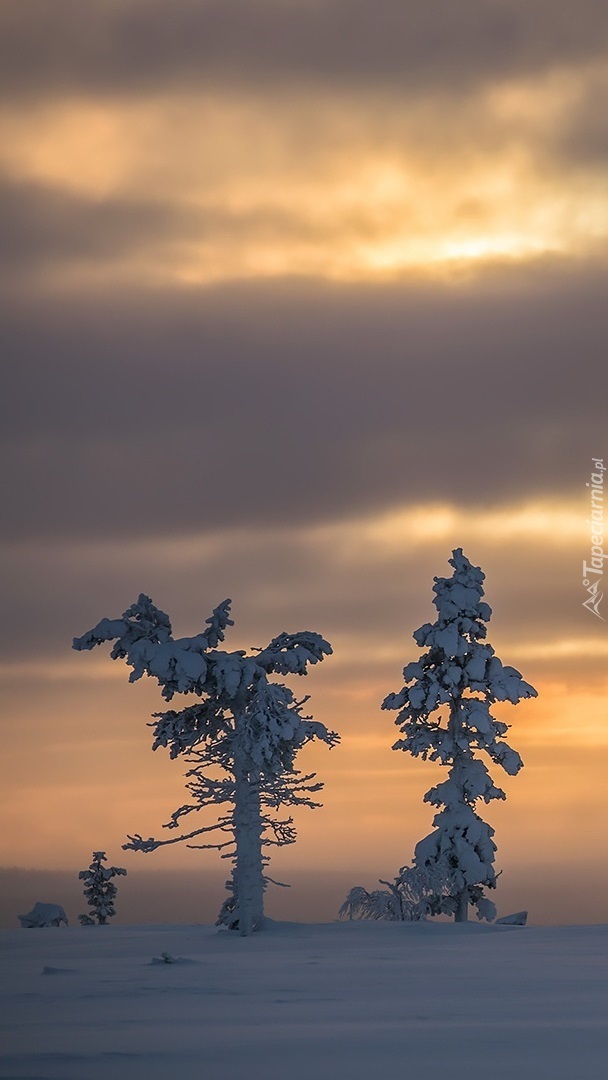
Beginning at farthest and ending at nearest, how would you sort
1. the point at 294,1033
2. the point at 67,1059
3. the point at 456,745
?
the point at 456,745 → the point at 294,1033 → the point at 67,1059

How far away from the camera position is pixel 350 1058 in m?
10.4

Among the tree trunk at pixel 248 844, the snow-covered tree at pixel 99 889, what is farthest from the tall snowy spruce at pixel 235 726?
the snow-covered tree at pixel 99 889

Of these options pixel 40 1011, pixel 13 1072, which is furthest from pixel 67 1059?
pixel 40 1011

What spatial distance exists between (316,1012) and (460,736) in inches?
969

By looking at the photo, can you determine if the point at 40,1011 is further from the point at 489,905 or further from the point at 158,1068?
the point at 489,905

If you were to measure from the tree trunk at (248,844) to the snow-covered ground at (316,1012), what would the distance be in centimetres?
710

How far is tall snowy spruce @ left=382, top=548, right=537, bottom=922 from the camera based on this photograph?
37625 mm

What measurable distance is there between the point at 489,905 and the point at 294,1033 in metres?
27.3

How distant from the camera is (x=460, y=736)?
3797 centimetres

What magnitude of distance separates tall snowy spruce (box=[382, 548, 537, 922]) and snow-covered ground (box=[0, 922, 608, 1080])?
38.8 feet

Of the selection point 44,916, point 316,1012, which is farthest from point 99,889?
point 316,1012

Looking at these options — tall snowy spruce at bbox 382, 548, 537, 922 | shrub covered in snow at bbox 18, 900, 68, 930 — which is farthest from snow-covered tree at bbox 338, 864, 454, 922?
shrub covered in snow at bbox 18, 900, 68, 930

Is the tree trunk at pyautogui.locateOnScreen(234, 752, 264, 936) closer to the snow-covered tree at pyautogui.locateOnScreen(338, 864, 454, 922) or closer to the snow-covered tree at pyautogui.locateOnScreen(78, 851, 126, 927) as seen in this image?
the snow-covered tree at pyautogui.locateOnScreen(338, 864, 454, 922)

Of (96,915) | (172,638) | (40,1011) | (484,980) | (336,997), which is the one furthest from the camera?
(96,915)
